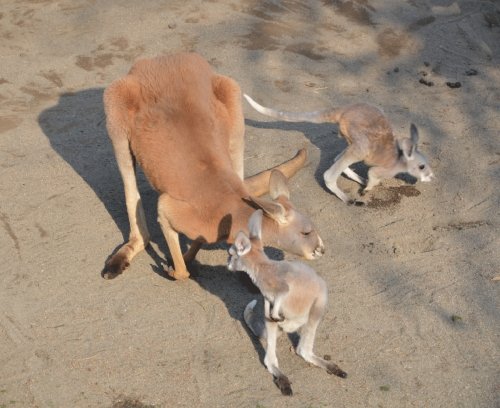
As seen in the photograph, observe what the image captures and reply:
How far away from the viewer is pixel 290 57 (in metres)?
9.47

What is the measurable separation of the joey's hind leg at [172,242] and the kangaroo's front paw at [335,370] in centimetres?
137

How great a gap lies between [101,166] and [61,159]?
0.41 metres

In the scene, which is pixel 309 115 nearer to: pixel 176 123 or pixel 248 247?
pixel 176 123

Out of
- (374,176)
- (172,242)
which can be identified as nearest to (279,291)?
(172,242)

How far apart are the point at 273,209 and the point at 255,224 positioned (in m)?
0.23

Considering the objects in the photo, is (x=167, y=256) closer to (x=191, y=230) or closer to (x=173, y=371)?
(x=191, y=230)

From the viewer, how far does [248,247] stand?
4.57m

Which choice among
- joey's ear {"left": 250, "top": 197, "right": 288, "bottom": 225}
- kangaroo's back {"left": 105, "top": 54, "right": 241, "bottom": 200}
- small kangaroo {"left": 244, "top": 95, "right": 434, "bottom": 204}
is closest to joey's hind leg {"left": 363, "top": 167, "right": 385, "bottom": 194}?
small kangaroo {"left": 244, "top": 95, "right": 434, "bottom": 204}

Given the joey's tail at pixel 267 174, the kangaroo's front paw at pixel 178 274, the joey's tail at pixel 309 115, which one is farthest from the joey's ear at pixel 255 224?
the joey's tail at pixel 309 115

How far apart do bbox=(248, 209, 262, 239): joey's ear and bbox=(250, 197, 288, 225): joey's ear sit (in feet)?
0.43

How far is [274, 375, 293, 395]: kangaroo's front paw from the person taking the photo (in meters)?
4.77

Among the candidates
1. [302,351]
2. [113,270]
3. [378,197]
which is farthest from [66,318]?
[378,197]

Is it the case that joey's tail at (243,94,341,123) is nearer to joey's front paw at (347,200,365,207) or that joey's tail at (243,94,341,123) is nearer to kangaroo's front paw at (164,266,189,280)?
joey's front paw at (347,200,365,207)

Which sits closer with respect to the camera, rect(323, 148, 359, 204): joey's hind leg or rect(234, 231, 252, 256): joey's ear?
rect(234, 231, 252, 256): joey's ear
